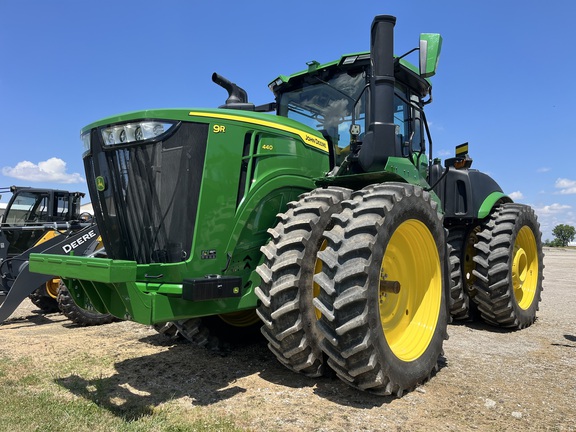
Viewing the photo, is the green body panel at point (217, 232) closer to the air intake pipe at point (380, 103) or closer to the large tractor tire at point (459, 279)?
the air intake pipe at point (380, 103)

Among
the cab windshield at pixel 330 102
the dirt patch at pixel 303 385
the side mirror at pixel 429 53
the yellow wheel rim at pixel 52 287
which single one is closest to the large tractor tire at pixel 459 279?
the dirt patch at pixel 303 385

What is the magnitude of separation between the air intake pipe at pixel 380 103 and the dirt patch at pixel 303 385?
2.04 meters

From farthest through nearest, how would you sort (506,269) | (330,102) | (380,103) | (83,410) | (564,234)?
(564,234) → (506,269) → (330,102) → (380,103) → (83,410)

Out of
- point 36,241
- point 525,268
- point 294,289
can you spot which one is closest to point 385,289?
point 294,289

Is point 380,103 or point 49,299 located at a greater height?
point 380,103

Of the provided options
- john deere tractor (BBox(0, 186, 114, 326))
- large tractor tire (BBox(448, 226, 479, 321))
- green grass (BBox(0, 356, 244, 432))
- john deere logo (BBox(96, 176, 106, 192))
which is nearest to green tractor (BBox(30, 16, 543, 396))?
john deere logo (BBox(96, 176, 106, 192))

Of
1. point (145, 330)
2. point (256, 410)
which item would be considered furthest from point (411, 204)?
point (145, 330)

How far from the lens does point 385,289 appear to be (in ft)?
12.8

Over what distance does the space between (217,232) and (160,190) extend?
54cm

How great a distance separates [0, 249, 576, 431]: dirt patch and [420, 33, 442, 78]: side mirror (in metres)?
2.75

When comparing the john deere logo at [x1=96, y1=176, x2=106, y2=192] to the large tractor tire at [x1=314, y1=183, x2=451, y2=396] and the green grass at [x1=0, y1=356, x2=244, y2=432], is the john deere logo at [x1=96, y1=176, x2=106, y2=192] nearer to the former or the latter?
the green grass at [x1=0, y1=356, x2=244, y2=432]

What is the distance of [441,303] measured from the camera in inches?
174

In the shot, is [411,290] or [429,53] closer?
[429,53]

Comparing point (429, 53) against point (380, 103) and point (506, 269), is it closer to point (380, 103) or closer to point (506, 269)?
point (380, 103)
